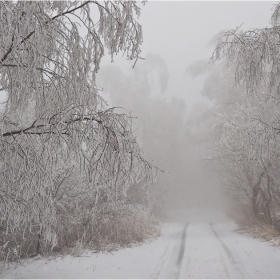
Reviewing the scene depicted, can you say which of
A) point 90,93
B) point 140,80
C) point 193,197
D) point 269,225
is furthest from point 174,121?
point 90,93

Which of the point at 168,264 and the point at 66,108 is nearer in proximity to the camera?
the point at 66,108

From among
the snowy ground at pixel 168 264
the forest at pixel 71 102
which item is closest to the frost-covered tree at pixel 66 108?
the forest at pixel 71 102

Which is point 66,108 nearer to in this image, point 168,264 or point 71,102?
point 71,102

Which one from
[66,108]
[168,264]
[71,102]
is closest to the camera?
[66,108]

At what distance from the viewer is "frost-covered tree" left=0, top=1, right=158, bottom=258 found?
259cm

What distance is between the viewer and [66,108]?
103 inches

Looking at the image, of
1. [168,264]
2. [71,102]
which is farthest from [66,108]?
[168,264]

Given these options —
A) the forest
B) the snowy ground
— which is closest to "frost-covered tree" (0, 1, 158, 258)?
the forest

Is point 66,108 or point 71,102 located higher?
point 71,102

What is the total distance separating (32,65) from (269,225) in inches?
414

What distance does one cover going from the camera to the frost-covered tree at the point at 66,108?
8.51 ft

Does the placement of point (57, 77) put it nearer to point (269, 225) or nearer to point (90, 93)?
point (90, 93)

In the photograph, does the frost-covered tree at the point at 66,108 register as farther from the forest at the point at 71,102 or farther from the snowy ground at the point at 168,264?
the snowy ground at the point at 168,264

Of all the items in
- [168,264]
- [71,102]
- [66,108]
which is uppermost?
[71,102]
